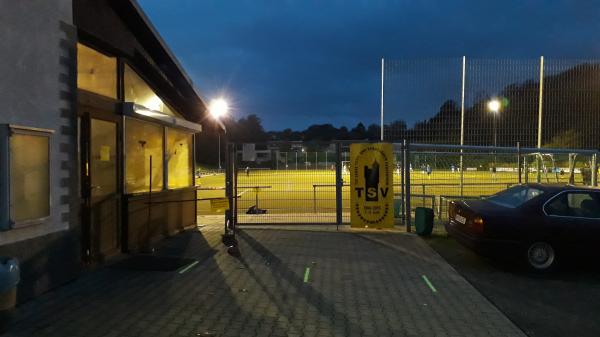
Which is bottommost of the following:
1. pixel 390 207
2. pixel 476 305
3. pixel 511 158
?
pixel 476 305

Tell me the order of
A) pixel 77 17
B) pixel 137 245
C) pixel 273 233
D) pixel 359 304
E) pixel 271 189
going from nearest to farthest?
pixel 359 304
pixel 77 17
pixel 137 245
pixel 273 233
pixel 271 189

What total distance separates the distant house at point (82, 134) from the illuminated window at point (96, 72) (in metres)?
0.02

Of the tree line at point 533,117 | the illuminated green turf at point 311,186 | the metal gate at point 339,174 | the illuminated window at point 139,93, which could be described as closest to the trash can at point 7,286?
the illuminated window at point 139,93

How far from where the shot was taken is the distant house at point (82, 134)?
17.8ft

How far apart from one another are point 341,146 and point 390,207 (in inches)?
72.0

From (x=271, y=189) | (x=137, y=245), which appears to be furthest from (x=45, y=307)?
(x=271, y=189)

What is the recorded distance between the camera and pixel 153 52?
942cm

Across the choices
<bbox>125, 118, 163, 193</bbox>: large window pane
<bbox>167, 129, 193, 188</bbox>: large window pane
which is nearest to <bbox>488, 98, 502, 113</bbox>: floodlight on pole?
<bbox>167, 129, 193, 188</bbox>: large window pane

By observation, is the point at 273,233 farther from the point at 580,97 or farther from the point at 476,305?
the point at 580,97

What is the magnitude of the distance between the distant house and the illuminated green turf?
2.01 metres

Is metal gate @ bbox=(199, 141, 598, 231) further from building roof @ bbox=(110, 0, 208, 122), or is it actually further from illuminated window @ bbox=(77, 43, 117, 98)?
illuminated window @ bbox=(77, 43, 117, 98)

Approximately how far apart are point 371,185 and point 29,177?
23.8 ft

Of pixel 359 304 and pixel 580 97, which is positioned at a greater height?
pixel 580 97

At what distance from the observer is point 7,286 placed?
165 inches
